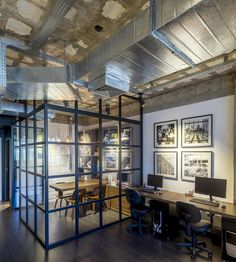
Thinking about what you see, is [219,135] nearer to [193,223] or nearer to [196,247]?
[193,223]

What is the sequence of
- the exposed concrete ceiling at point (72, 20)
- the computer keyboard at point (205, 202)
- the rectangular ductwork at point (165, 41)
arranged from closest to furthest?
the rectangular ductwork at point (165, 41), the exposed concrete ceiling at point (72, 20), the computer keyboard at point (205, 202)

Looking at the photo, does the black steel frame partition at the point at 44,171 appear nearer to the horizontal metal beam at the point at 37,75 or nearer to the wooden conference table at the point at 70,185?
the wooden conference table at the point at 70,185

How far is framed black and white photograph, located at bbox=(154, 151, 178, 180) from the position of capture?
4508 mm

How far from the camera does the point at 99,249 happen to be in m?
3.36

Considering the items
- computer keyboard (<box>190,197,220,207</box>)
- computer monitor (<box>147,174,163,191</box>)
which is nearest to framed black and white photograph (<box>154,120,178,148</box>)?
computer monitor (<box>147,174,163,191</box>)

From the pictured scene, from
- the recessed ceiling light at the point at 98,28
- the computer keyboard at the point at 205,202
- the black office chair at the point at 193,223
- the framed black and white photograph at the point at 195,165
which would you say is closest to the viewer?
the recessed ceiling light at the point at 98,28

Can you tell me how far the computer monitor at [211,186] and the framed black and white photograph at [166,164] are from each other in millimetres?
767

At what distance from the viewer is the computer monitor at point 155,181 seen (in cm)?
446

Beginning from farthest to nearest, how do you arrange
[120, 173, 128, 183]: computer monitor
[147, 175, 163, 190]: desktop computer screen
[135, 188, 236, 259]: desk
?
1. [120, 173, 128, 183]: computer monitor
2. [147, 175, 163, 190]: desktop computer screen
3. [135, 188, 236, 259]: desk

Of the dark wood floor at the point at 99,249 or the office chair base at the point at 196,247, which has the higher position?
the office chair base at the point at 196,247

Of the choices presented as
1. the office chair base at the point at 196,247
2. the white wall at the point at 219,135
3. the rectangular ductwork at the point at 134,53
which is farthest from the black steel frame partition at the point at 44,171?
the office chair base at the point at 196,247

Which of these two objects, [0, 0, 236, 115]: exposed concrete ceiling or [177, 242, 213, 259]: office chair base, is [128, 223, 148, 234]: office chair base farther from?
[0, 0, 236, 115]: exposed concrete ceiling

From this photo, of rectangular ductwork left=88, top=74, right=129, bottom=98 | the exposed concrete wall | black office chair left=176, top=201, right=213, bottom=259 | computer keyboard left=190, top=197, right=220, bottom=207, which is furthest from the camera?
the exposed concrete wall

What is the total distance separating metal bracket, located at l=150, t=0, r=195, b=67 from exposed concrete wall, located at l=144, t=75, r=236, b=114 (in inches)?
81.1
